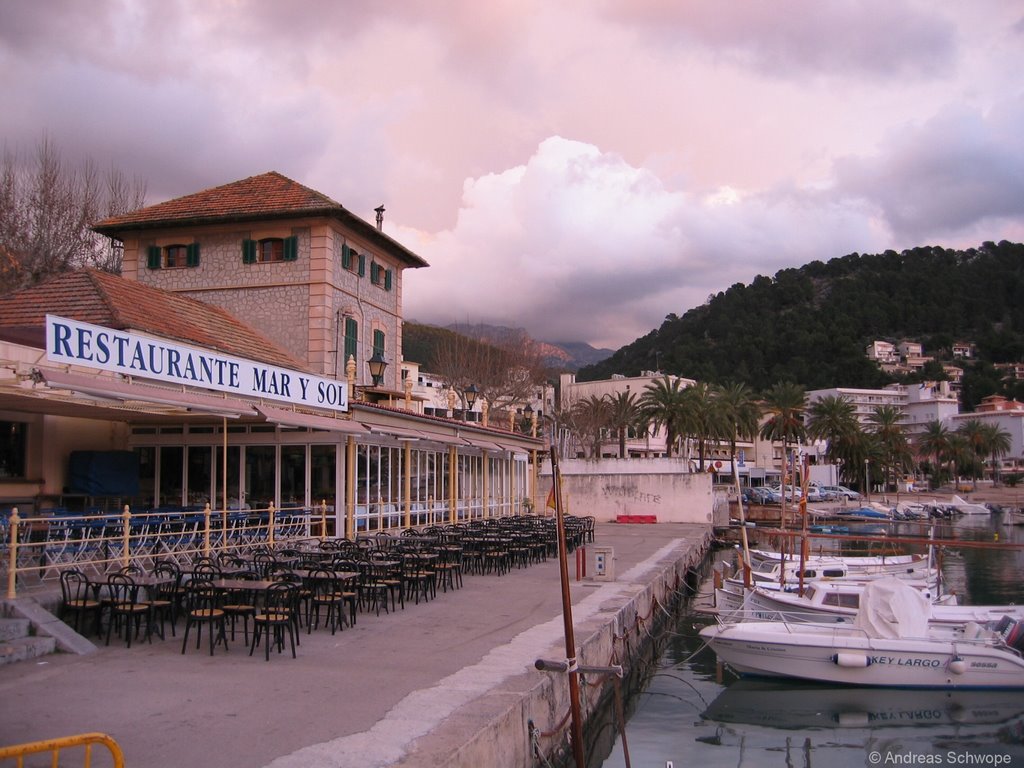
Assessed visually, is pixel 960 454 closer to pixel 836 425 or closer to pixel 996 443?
pixel 996 443

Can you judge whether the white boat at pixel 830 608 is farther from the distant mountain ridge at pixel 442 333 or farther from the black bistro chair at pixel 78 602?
the distant mountain ridge at pixel 442 333

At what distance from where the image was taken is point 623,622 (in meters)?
14.0

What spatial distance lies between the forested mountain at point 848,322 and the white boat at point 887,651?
114266mm

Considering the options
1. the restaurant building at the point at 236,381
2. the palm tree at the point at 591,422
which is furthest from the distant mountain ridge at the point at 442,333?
the restaurant building at the point at 236,381

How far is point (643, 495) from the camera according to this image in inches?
1706

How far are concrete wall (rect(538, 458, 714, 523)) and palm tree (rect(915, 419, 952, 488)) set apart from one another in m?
62.4

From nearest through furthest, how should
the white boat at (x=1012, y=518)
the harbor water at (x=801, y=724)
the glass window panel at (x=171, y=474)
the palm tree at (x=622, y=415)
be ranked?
1. the harbor water at (x=801, y=724)
2. the glass window panel at (x=171, y=474)
3. the white boat at (x=1012, y=518)
4. the palm tree at (x=622, y=415)

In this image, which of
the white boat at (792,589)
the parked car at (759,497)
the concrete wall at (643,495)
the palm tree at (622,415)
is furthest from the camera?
the parked car at (759,497)

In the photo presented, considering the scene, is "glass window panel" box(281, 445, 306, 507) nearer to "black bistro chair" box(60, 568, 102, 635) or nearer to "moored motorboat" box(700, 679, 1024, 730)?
"black bistro chair" box(60, 568, 102, 635)

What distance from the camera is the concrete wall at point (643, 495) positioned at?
140ft

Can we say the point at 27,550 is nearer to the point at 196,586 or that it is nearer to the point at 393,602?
the point at 196,586

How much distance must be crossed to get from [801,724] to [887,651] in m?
2.20

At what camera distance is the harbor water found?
12.3 meters

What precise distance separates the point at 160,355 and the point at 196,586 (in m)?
4.35
